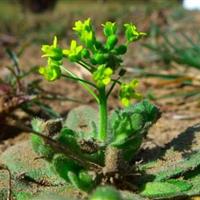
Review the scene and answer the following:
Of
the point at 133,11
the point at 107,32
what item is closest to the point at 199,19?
the point at 133,11

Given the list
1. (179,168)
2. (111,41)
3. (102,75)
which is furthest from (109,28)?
(179,168)

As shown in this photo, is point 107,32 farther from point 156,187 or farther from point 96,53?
point 156,187

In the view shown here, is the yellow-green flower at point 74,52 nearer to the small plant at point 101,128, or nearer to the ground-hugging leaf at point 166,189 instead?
the small plant at point 101,128

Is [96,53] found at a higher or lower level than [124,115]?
higher

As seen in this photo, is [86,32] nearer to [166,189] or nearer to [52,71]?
[52,71]

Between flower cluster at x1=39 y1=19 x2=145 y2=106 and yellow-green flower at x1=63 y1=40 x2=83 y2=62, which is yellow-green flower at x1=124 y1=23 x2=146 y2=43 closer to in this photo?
flower cluster at x1=39 y1=19 x2=145 y2=106

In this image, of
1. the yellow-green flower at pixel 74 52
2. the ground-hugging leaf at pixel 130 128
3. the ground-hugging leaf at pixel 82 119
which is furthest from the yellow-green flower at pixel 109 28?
the ground-hugging leaf at pixel 82 119
